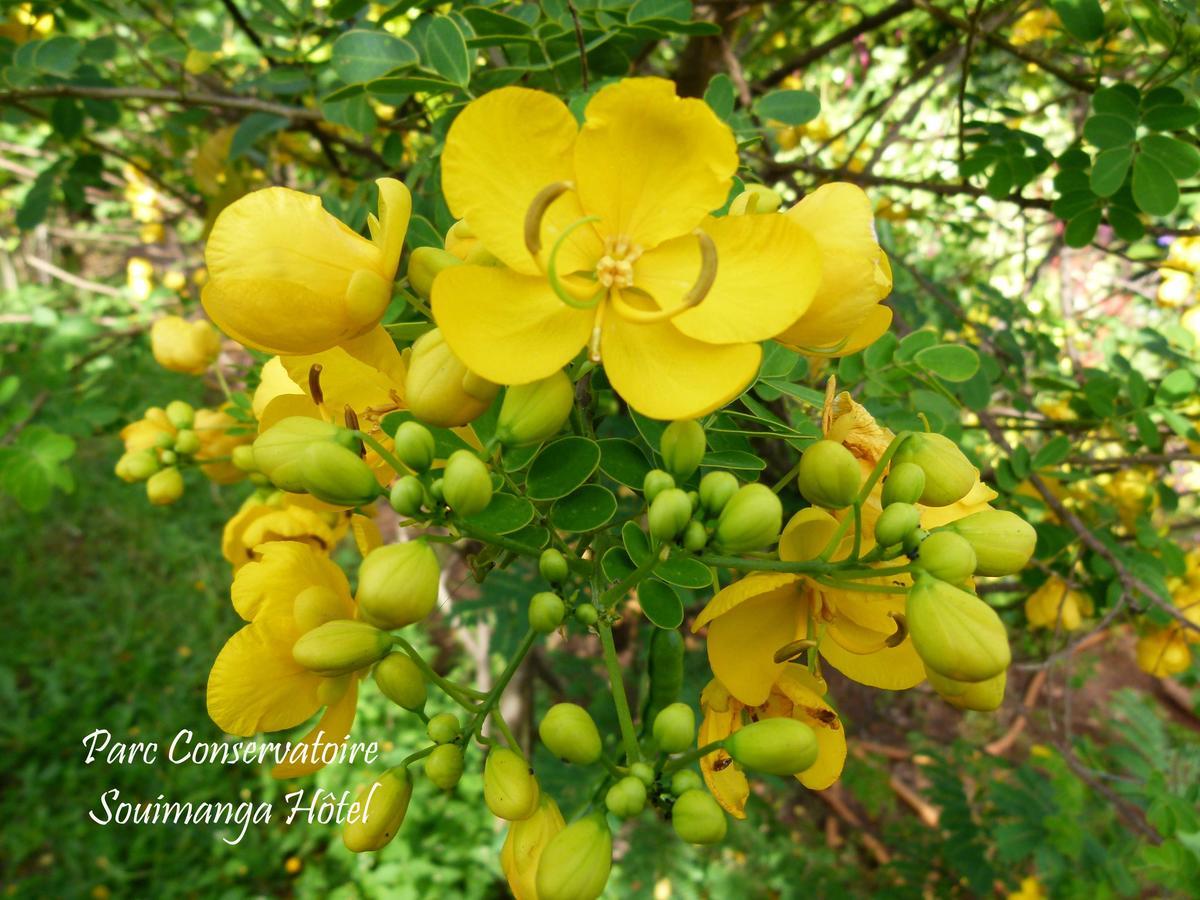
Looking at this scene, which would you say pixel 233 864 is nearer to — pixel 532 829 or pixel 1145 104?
pixel 532 829

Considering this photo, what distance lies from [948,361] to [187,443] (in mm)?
1428

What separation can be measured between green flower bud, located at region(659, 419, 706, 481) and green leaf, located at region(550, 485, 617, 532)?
0.11 meters

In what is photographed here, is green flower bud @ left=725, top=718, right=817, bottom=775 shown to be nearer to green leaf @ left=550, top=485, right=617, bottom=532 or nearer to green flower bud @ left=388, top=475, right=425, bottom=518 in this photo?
green leaf @ left=550, top=485, right=617, bottom=532

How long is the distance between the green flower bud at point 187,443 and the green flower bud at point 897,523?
4.54 feet

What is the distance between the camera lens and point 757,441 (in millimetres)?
1424

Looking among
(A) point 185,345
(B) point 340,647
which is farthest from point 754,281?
(A) point 185,345

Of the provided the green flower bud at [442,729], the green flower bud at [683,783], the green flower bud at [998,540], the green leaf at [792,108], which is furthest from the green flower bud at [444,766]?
the green leaf at [792,108]

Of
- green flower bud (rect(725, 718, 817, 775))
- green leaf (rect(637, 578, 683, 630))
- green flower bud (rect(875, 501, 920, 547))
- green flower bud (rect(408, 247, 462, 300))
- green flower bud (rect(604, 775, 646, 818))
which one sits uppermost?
green flower bud (rect(408, 247, 462, 300))

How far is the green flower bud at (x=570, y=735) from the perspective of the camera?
0.79 meters

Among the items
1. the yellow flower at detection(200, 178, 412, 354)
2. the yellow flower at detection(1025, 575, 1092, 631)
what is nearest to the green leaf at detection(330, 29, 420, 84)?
the yellow flower at detection(200, 178, 412, 354)

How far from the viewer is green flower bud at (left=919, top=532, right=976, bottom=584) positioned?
2.25ft

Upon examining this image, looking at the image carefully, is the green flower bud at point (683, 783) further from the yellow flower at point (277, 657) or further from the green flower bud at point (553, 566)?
the yellow flower at point (277, 657)

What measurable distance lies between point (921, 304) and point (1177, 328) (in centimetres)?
78

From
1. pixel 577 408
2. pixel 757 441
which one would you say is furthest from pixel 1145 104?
pixel 577 408
